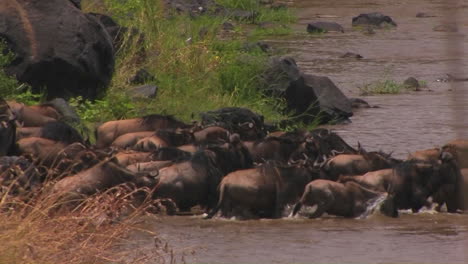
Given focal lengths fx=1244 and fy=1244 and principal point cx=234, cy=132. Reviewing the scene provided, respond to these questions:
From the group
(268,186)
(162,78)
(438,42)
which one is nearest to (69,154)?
(268,186)

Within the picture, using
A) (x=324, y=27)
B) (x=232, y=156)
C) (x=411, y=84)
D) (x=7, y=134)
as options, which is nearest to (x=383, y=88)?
(x=411, y=84)

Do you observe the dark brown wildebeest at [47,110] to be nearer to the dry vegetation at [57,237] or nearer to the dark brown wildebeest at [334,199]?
the dark brown wildebeest at [334,199]

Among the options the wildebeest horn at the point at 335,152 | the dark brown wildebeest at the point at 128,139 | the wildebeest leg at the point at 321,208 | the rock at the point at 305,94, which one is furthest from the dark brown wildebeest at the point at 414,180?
the rock at the point at 305,94

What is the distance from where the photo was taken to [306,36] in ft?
74.1

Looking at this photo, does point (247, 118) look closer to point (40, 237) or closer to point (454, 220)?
point (454, 220)

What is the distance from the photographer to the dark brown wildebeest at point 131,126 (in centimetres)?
1134

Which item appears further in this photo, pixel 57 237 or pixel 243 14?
pixel 243 14

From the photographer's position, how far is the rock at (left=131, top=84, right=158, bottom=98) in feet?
44.8

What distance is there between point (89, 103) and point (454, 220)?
5.10m

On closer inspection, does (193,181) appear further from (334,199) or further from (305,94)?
(305,94)

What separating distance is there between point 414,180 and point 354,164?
638mm

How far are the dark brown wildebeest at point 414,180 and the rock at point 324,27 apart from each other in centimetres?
1362

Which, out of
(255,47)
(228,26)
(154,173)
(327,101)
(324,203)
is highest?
(154,173)

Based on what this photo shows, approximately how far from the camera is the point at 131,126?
37.7 feet
